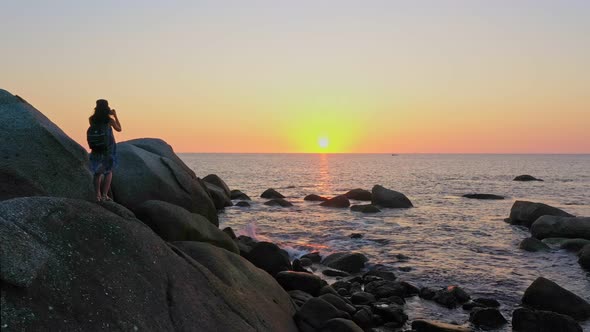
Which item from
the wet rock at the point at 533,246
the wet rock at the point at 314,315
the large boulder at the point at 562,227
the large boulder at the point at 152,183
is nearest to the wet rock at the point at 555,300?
the wet rock at the point at 314,315

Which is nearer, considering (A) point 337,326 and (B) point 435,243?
(A) point 337,326

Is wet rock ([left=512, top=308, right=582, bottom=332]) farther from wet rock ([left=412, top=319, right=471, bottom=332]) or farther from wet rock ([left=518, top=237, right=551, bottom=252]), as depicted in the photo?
wet rock ([left=518, top=237, right=551, bottom=252])

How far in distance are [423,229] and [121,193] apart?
52.1ft

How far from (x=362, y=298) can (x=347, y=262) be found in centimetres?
411

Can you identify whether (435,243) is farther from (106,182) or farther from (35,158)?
(35,158)

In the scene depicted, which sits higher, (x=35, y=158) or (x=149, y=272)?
(x=35, y=158)

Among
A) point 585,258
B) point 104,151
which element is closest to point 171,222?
point 104,151

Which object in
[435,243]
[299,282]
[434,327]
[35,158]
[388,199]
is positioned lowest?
[435,243]

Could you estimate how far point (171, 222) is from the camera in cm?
984

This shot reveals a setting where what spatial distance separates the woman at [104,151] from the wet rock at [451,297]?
8.78m

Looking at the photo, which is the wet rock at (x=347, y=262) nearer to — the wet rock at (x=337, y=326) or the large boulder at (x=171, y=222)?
the large boulder at (x=171, y=222)

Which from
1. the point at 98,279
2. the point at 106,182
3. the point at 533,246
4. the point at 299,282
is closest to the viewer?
the point at 98,279

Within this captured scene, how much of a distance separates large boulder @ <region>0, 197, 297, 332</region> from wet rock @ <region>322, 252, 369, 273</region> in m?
8.45

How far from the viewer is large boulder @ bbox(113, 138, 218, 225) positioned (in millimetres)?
15336
